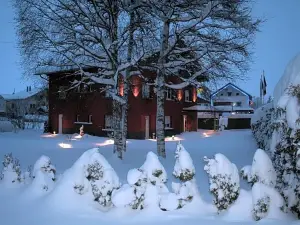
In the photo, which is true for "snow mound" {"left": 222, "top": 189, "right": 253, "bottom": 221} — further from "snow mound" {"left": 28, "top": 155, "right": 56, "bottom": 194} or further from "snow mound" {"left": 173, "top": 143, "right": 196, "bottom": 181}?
"snow mound" {"left": 28, "top": 155, "right": 56, "bottom": 194}

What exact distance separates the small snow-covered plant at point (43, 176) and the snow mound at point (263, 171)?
457 cm

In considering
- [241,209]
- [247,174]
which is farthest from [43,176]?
[247,174]

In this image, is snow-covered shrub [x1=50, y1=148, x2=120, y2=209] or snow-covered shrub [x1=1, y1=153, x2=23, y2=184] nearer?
snow-covered shrub [x1=50, y1=148, x2=120, y2=209]

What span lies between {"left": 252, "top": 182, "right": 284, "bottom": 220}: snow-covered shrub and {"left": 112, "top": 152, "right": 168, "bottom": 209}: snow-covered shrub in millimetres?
1663

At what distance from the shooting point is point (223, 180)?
17.6 ft

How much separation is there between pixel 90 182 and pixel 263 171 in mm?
3377

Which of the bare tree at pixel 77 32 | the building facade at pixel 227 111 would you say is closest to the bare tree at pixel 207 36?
the bare tree at pixel 77 32

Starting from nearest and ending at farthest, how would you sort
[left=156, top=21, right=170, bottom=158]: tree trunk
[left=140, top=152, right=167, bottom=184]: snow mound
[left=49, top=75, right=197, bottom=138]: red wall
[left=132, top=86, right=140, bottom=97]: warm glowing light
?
[left=140, top=152, right=167, bottom=184]: snow mound → [left=156, top=21, right=170, bottom=158]: tree trunk → [left=132, top=86, right=140, bottom=97]: warm glowing light → [left=49, top=75, right=197, bottom=138]: red wall

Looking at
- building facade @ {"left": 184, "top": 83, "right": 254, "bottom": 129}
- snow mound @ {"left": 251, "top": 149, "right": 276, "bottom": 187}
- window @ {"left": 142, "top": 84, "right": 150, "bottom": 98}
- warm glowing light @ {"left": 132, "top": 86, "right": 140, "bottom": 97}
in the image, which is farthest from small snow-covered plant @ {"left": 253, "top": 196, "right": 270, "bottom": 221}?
window @ {"left": 142, "top": 84, "right": 150, "bottom": 98}

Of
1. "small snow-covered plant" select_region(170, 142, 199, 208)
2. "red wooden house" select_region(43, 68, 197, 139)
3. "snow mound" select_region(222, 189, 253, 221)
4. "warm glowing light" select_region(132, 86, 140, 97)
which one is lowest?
"snow mound" select_region(222, 189, 253, 221)

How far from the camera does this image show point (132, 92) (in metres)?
25.7

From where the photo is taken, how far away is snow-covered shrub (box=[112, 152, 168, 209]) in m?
5.71

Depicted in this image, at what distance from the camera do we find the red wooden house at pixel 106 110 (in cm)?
2650

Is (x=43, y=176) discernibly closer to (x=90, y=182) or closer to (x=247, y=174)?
(x=90, y=182)
